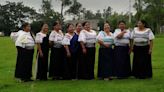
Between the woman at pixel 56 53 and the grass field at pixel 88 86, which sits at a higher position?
the woman at pixel 56 53

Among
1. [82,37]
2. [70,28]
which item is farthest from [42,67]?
[82,37]

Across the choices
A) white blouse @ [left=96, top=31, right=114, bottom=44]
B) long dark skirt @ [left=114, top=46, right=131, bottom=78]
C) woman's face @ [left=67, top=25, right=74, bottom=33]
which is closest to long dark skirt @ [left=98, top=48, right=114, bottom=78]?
long dark skirt @ [left=114, top=46, right=131, bottom=78]

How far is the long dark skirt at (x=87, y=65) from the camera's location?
14242 millimetres

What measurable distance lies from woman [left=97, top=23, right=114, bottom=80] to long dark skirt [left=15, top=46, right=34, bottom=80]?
205 cm

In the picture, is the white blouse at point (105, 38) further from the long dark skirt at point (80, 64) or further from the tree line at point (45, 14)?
the tree line at point (45, 14)

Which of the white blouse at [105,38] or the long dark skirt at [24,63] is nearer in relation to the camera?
the white blouse at [105,38]

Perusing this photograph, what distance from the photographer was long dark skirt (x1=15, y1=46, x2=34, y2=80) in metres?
14.0

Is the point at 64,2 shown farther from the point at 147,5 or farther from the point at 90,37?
the point at 90,37

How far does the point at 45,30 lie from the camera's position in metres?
14.2

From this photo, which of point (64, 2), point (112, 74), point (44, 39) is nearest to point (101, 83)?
point (112, 74)

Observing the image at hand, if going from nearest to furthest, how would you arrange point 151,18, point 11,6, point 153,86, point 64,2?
1. point 153,86
2. point 151,18
3. point 64,2
4. point 11,6

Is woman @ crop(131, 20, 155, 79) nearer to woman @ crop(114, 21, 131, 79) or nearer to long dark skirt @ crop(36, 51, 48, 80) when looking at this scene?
woman @ crop(114, 21, 131, 79)

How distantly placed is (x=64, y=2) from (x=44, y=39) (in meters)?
83.4

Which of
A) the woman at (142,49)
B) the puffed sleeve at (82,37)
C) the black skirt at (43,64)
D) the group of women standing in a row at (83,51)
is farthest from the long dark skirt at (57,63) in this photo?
the woman at (142,49)
